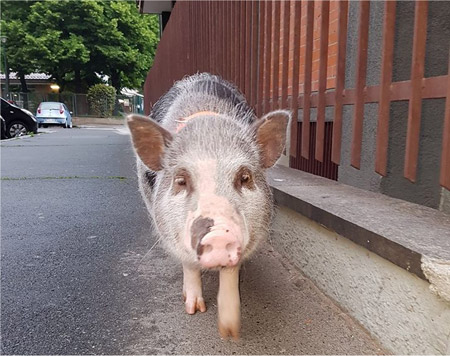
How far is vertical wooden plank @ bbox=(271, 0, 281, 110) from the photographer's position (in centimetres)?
373

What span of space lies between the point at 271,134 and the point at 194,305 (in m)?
1.12

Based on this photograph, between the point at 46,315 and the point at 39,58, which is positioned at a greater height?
the point at 39,58

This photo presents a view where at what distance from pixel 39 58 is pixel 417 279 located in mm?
41894

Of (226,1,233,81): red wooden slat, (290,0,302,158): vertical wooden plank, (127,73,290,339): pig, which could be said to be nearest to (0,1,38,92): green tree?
(226,1,233,81): red wooden slat

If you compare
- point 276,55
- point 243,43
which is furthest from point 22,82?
point 276,55

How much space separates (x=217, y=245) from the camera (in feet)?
5.59

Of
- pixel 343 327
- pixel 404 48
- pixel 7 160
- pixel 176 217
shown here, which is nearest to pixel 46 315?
pixel 176 217

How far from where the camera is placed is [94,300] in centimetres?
257

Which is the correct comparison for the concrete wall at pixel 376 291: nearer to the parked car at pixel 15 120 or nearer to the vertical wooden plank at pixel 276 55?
the vertical wooden plank at pixel 276 55

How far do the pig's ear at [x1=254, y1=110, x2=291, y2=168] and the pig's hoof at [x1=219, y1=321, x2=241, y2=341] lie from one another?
3.08ft

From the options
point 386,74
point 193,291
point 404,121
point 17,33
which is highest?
point 17,33

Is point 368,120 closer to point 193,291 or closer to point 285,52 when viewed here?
point 285,52

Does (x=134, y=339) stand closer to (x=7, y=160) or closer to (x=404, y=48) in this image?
(x=404, y=48)

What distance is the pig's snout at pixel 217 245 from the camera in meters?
1.71
